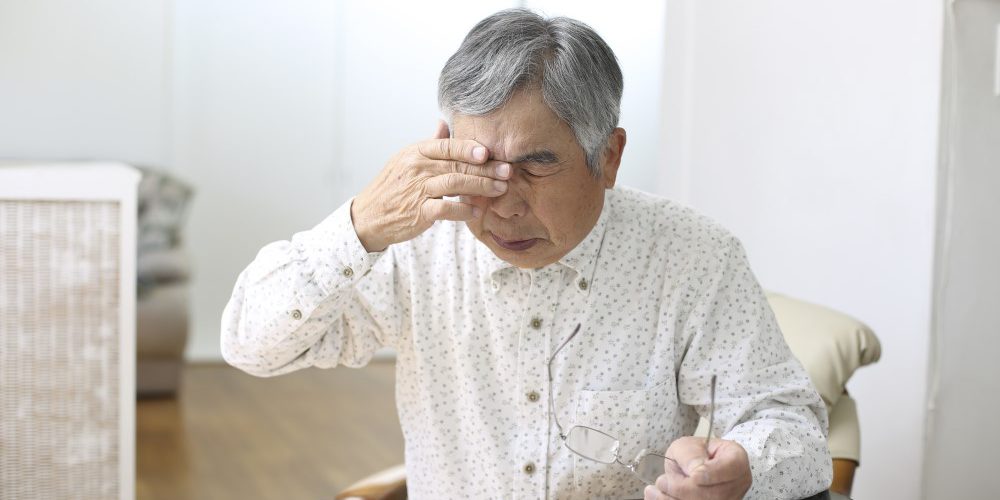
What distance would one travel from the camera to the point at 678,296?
63.1 inches

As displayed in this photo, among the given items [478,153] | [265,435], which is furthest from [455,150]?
[265,435]

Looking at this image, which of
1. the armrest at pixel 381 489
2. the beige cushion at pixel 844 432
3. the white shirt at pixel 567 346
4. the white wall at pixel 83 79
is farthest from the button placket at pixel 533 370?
the white wall at pixel 83 79

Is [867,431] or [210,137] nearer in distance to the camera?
[867,431]

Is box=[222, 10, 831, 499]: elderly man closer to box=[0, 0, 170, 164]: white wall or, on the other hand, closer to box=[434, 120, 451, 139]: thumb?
box=[434, 120, 451, 139]: thumb

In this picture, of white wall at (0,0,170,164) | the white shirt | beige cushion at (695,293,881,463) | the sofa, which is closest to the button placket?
the white shirt

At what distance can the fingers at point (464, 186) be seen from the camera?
1367 millimetres

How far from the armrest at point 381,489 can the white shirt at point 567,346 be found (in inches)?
6.7

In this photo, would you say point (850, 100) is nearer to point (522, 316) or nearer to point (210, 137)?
point (522, 316)

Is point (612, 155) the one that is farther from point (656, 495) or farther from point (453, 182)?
point (656, 495)

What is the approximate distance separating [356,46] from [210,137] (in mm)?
903

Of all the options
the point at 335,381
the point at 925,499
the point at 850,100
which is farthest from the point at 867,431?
the point at 335,381

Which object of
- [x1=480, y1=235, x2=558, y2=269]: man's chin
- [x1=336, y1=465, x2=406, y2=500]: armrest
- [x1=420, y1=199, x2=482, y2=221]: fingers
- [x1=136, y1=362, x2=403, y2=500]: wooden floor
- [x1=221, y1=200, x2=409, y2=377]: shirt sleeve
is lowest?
[x1=136, y1=362, x2=403, y2=500]: wooden floor

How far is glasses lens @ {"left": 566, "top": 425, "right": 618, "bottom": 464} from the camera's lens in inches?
57.2

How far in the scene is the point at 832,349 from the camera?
6.49 ft
